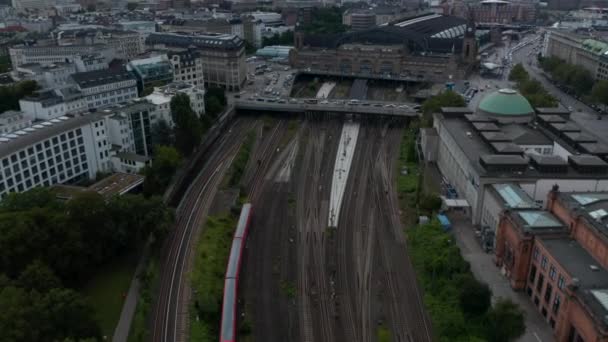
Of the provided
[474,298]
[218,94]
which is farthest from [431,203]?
[218,94]

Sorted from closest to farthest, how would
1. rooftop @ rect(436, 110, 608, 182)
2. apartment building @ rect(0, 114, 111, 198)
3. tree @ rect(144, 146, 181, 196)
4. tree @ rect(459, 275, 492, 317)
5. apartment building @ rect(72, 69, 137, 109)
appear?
tree @ rect(459, 275, 492, 317) < rooftop @ rect(436, 110, 608, 182) < apartment building @ rect(0, 114, 111, 198) < tree @ rect(144, 146, 181, 196) < apartment building @ rect(72, 69, 137, 109)

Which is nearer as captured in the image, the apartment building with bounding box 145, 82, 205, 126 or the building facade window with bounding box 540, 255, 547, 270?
the building facade window with bounding box 540, 255, 547, 270

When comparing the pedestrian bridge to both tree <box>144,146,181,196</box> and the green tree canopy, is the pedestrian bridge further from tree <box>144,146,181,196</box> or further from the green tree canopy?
the green tree canopy

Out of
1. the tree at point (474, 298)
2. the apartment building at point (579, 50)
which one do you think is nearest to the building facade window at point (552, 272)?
the tree at point (474, 298)

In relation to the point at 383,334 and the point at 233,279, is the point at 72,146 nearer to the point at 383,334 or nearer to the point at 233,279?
the point at 233,279

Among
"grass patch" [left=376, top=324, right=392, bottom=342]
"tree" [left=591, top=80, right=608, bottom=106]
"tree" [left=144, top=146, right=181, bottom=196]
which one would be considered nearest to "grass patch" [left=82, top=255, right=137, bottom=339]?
"tree" [left=144, top=146, right=181, bottom=196]

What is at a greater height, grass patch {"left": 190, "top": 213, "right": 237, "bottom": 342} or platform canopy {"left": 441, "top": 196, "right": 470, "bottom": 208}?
platform canopy {"left": 441, "top": 196, "right": 470, "bottom": 208}

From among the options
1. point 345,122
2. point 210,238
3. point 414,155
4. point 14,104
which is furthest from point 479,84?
point 14,104
